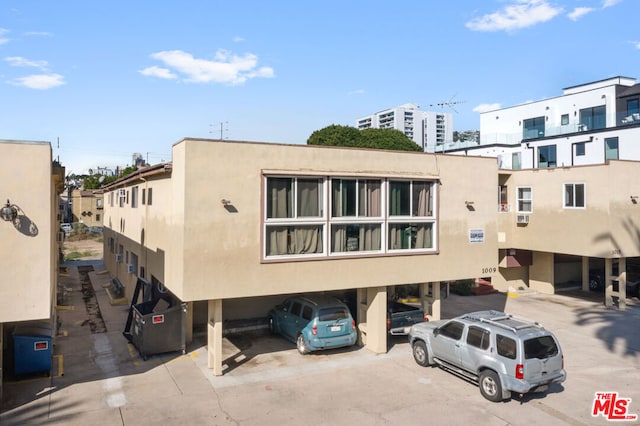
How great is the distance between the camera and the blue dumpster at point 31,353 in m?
11.5

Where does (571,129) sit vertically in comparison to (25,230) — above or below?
above

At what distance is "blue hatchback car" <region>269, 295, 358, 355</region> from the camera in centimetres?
1362

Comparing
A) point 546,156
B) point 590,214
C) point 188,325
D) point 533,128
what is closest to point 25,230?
point 188,325

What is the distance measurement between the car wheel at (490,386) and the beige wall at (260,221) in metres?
4.01

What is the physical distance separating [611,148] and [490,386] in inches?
1033

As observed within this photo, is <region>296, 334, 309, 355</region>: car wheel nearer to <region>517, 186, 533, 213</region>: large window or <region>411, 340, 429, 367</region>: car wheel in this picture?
<region>411, 340, 429, 367</region>: car wheel

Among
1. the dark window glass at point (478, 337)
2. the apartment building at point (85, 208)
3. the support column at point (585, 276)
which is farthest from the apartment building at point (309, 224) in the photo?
the apartment building at point (85, 208)

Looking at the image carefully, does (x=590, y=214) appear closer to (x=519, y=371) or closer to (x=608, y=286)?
(x=608, y=286)

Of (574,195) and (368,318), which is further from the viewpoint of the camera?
(574,195)

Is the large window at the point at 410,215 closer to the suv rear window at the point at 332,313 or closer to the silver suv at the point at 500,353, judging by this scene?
the suv rear window at the point at 332,313

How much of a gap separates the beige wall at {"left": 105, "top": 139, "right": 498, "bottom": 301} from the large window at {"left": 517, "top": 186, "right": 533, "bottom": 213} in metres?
8.37

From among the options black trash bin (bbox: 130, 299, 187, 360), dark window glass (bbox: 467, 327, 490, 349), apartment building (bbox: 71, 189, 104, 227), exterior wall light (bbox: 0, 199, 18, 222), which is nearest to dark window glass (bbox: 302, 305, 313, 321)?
black trash bin (bbox: 130, 299, 187, 360)

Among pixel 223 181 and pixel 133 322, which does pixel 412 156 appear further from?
pixel 133 322

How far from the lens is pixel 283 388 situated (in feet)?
Result: 37.6
